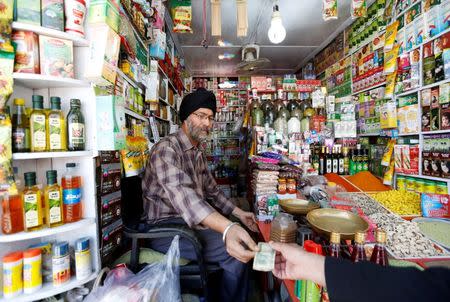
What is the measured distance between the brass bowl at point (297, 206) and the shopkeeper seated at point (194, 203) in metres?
0.33

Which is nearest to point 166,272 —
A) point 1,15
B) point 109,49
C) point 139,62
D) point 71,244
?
point 71,244

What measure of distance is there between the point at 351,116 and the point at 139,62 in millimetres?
2812

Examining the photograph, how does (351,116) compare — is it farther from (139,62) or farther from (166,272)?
(166,272)

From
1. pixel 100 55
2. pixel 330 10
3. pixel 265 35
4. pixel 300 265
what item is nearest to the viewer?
pixel 300 265

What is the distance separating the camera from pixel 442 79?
7.93ft

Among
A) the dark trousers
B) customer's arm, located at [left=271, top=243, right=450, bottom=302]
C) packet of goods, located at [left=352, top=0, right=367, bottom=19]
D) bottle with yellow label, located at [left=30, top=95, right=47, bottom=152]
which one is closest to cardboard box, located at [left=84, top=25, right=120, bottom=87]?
bottle with yellow label, located at [left=30, top=95, right=47, bottom=152]

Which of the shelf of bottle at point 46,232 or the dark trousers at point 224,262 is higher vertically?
the shelf of bottle at point 46,232

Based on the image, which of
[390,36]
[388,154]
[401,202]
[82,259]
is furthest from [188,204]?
[390,36]

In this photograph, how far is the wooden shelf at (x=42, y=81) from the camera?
3.73 ft

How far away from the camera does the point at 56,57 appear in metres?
1.22

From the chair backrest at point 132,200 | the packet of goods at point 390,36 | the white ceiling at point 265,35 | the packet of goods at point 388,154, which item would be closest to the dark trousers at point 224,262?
the chair backrest at point 132,200

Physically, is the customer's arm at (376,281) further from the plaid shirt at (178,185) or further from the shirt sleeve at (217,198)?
the shirt sleeve at (217,198)

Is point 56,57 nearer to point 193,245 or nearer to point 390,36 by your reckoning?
point 193,245

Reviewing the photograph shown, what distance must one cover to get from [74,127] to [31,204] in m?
0.43
